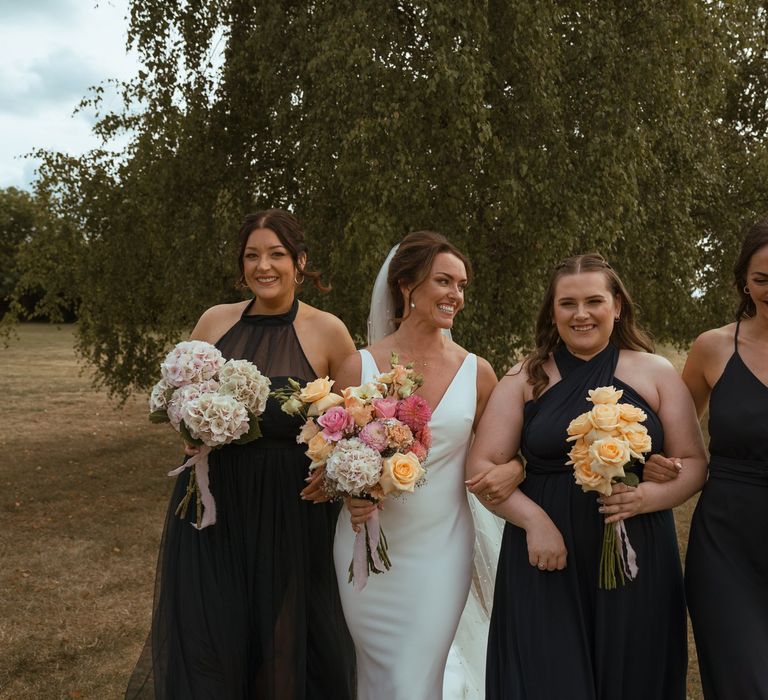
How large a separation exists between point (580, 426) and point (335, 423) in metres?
0.97

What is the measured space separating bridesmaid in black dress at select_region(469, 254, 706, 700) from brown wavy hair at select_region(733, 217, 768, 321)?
1.72ft

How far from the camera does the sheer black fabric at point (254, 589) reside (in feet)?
12.6

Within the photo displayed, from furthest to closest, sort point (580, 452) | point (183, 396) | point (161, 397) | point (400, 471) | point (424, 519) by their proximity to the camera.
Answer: point (424, 519) → point (161, 397) → point (183, 396) → point (400, 471) → point (580, 452)

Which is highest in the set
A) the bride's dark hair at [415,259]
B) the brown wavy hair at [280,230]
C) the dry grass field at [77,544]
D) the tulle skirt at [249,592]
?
the brown wavy hair at [280,230]

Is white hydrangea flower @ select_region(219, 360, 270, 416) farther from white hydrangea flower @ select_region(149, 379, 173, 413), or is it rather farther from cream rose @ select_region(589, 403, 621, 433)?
cream rose @ select_region(589, 403, 621, 433)

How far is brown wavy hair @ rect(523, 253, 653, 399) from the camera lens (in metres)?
3.46

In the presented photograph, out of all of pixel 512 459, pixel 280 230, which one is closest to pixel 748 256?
pixel 512 459

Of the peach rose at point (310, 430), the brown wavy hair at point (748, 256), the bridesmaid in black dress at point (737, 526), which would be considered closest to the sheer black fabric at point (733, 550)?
the bridesmaid in black dress at point (737, 526)

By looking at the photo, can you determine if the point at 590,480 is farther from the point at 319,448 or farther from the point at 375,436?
the point at 319,448

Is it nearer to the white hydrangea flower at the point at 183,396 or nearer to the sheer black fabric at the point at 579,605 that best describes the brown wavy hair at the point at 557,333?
the sheer black fabric at the point at 579,605

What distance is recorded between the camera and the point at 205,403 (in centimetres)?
352

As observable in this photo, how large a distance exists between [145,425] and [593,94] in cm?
1365

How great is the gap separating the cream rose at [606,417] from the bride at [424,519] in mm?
1026

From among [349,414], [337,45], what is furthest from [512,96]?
[349,414]
